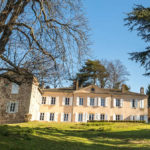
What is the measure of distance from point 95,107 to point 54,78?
25648 millimetres

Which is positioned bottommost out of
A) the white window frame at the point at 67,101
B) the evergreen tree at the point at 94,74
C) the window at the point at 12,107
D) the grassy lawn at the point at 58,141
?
the grassy lawn at the point at 58,141

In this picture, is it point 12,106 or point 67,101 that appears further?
point 67,101

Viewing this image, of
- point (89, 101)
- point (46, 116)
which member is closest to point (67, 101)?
point (89, 101)

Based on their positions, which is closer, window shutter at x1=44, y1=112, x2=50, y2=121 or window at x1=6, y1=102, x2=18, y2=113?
window at x1=6, y1=102, x2=18, y2=113

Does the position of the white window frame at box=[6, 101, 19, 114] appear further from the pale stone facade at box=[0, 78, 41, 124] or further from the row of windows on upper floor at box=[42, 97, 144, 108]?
the row of windows on upper floor at box=[42, 97, 144, 108]

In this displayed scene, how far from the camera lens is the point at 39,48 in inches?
306

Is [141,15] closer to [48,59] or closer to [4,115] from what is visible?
[48,59]

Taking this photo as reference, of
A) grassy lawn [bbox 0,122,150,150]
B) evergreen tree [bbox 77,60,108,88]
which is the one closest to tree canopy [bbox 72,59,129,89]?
evergreen tree [bbox 77,60,108,88]

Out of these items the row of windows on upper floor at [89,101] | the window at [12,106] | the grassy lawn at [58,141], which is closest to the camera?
the grassy lawn at [58,141]

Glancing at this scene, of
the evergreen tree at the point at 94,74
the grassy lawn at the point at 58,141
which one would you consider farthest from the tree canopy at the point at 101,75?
the grassy lawn at the point at 58,141

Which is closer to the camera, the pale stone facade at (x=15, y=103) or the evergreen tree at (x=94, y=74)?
the pale stone facade at (x=15, y=103)

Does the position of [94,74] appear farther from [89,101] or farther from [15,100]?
[15,100]

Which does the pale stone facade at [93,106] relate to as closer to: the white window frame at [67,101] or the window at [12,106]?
the white window frame at [67,101]

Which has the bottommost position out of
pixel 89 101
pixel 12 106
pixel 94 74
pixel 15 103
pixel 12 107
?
pixel 12 107
